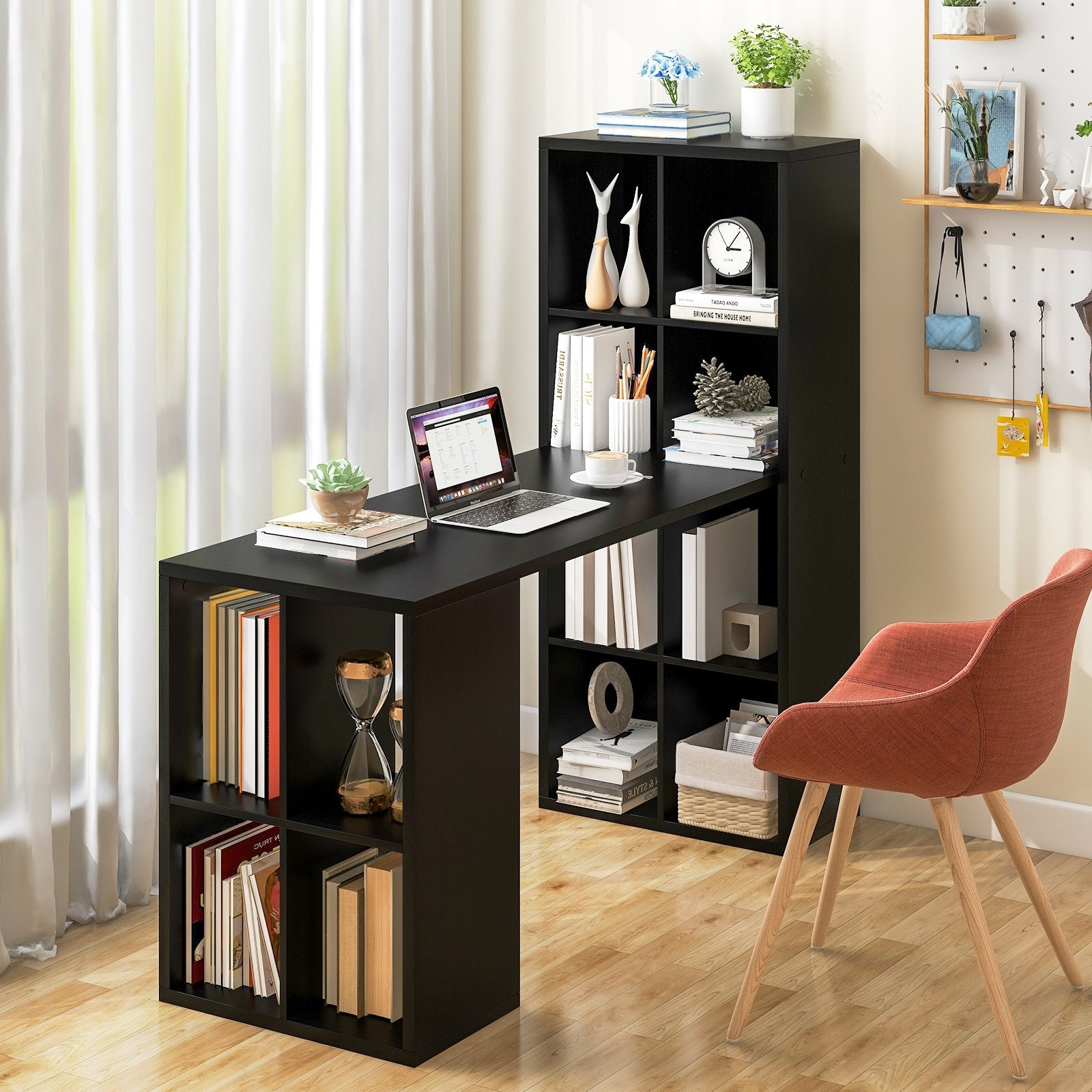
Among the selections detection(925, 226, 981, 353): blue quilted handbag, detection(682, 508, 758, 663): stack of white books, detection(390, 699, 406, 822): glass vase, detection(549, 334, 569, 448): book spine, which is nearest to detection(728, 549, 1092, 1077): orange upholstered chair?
detection(390, 699, 406, 822): glass vase

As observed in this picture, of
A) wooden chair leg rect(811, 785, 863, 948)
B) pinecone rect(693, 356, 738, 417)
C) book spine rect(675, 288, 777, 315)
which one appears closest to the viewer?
wooden chair leg rect(811, 785, 863, 948)

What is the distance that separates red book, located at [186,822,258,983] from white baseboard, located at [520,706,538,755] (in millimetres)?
1444

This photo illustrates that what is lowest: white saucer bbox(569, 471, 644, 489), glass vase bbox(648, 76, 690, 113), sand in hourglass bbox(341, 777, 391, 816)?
sand in hourglass bbox(341, 777, 391, 816)

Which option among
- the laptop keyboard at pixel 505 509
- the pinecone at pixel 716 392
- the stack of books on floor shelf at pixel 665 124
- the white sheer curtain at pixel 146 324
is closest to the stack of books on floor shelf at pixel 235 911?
the white sheer curtain at pixel 146 324

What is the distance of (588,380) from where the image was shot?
12.8 feet

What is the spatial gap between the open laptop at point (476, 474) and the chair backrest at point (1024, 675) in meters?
0.87

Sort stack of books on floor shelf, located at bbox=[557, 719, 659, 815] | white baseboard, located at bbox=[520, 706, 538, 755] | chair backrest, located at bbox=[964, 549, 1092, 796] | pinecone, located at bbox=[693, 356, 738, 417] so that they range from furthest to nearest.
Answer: white baseboard, located at bbox=[520, 706, 538, 755] → stack of books on floor shelf, located at bbox=[557, 719, 659, 815] → pinecone, located at bbox=[693, 356, 738, 417] → chair backrest, located at bbox=[964, 549, 1092, 796]

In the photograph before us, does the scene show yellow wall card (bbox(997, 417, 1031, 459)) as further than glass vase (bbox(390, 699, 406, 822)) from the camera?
Yes

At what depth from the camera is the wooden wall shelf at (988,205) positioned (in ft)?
11.6

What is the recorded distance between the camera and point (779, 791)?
12.7 ft

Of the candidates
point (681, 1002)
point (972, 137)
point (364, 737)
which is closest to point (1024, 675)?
point (681, 1002)

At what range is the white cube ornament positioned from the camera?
391 centimetres

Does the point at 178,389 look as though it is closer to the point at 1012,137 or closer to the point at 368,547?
the point at 368,547

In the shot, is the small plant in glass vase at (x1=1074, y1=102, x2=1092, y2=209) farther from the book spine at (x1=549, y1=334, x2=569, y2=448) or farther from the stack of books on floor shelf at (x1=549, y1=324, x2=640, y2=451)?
the book spine at (x1=549, y1=334, x2=569, y2=448)
